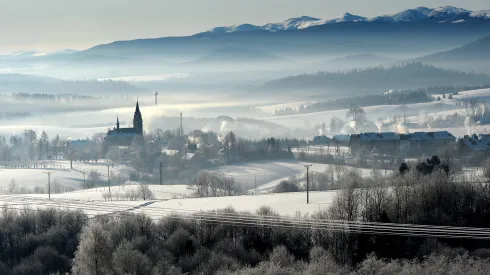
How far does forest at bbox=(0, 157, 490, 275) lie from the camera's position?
3203cm

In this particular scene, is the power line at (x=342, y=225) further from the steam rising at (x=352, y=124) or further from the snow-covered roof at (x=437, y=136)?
the steam rising at (x=352, y=124)

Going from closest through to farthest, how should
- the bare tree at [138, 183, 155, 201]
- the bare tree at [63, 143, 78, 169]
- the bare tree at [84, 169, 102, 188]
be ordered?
the bare tree at [138, 183, 155, 201] < the bare tree at [84, 169, 102, 188] < the bare tree at [63, 143, 78, 169]

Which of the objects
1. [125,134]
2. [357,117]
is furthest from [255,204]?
[357,117]

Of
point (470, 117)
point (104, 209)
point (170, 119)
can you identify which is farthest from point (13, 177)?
point (170, 119)

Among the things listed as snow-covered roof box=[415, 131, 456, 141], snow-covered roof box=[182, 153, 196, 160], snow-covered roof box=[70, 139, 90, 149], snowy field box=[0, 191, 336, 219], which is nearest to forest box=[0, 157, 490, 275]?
snowy field box=[0, 191, 336, 219]

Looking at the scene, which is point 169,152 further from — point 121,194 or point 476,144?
point 121,194

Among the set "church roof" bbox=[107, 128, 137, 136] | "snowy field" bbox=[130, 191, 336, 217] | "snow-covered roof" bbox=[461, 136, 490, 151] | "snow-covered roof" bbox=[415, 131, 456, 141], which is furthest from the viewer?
"church roof" bbox=[107, 128, 137, 136]

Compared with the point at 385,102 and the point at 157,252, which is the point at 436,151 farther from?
the point at 385,102

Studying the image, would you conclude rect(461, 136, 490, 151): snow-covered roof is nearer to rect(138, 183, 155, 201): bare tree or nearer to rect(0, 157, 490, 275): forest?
rect(138, 183, 155, 201): bare tree

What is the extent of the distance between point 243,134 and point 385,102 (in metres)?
48.0

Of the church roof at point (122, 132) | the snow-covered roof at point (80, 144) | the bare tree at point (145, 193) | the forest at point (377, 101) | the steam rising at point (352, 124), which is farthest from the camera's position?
the forest at point (377, 101)

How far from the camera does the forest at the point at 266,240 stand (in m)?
32.0

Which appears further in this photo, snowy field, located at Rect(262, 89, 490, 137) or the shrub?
snowy field, located at Rect(262, 89, 490, 137)

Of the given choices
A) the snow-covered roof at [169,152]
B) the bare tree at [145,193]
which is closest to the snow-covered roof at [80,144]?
the snow-covered roof at [169,152]
